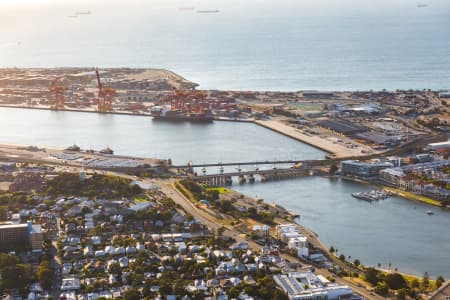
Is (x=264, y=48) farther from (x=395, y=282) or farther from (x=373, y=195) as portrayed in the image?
(x=395, y=282)

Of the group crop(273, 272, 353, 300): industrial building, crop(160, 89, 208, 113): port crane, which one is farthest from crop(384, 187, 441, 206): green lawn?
crop(160, 89, 208, 113): port crane

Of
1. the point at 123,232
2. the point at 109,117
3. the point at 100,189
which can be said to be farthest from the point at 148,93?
the point at 123,232

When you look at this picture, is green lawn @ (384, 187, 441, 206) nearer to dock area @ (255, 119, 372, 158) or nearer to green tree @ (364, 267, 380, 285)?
dock area @ (255, 119, 372, 158)

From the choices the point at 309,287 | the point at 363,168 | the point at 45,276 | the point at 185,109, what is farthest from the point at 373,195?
the point at 185,109

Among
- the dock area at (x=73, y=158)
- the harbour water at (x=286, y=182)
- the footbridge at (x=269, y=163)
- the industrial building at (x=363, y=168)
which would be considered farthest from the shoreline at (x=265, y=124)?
the dock area at (x=73, y=158)

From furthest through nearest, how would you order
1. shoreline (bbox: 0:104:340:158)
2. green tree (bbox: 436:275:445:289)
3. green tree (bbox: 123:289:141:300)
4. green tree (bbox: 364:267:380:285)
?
shoreline (bbox: 0:104:340:158), green tree (bbox: 364:267:380:285), green tree (bbox: 436:275:445:289), green tree (bbox: 123:289:141:300)

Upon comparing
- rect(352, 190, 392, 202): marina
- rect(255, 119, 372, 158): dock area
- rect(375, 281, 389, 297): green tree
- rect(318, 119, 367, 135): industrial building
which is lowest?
rect(375, 281, 389, 297): green tree
